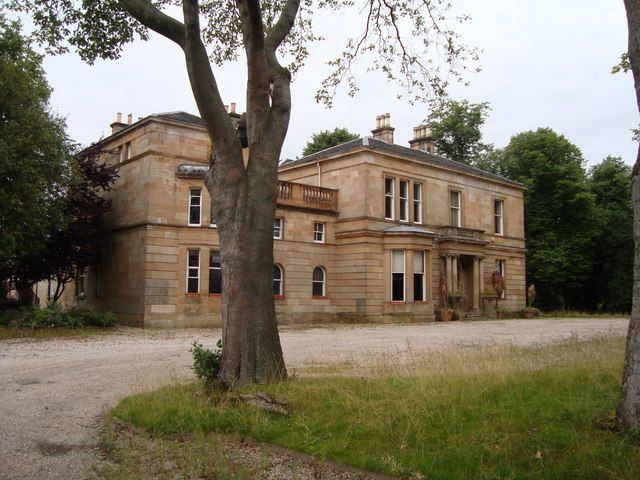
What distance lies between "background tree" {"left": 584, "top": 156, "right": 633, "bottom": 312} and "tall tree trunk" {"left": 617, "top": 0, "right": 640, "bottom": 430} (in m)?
39.3

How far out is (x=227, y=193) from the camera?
27.5ft

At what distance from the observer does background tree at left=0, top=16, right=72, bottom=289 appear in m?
18.2

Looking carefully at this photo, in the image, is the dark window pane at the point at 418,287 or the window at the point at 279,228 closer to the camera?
the window at the point at 279,228

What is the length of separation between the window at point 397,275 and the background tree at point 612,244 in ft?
67.9

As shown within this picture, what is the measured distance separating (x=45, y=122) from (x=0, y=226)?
3.93m

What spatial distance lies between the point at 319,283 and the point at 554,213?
2380 centimetres

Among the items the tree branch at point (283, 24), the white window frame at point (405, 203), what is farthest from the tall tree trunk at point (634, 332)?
the white window frame at point (405, 203)

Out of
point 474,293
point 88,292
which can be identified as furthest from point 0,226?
point 474,293

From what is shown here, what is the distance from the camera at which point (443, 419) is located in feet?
19.0

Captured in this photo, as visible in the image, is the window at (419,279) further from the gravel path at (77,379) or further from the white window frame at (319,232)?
the gravel path at (77,379)

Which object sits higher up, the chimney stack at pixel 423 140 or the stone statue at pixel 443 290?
the chimney stack at pixel 423 140

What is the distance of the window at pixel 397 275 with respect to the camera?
94.2ft

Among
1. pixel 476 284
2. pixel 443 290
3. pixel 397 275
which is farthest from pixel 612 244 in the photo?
pixel 397 275

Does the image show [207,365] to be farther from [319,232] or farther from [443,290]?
[443,290]
